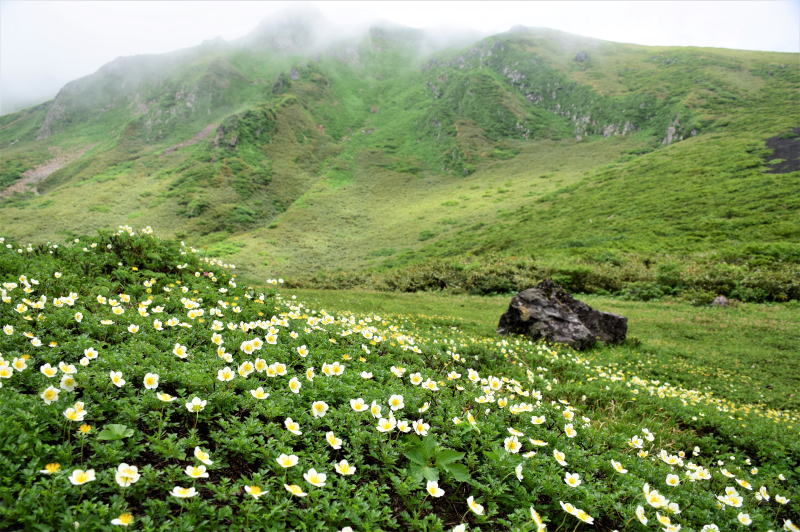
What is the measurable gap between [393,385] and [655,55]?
493 feet

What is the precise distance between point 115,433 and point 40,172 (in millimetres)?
123379

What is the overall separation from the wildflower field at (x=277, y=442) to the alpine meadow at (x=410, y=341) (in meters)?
0.03

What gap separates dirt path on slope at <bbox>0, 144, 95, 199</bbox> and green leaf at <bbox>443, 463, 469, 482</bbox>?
4192 inches

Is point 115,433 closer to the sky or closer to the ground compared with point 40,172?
closer to the ground

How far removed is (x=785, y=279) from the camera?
784 inches

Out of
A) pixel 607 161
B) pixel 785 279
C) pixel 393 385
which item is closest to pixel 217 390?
pixel 393 385

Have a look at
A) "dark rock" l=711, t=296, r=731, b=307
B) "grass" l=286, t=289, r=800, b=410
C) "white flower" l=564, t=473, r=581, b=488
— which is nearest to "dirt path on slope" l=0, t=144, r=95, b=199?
"grass" l=286, t=289, r=800, b=410

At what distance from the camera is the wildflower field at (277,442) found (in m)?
2.41

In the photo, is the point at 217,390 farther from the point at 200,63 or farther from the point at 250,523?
the point at 200,63

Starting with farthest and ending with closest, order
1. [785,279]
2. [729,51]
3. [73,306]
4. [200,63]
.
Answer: [200,63] < [729,51] < [785,279] < [73,306]

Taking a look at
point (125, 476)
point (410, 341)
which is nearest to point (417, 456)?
point (125, 476)

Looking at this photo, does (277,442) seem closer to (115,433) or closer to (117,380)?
(115,433)

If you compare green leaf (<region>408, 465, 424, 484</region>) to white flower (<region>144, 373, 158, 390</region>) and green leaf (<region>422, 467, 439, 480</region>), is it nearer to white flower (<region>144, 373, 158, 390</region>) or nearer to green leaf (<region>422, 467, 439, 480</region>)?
green leaf (<region>422, 467, 439, 480</region>)

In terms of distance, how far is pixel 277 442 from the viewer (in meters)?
3.03
